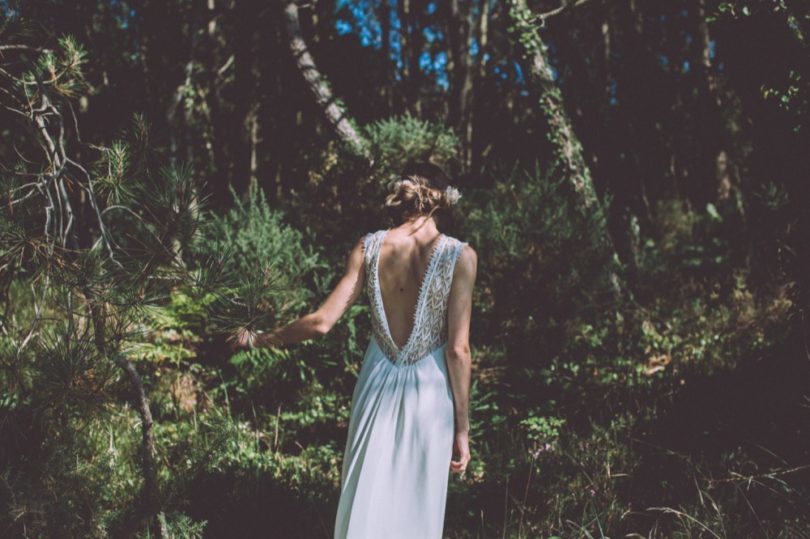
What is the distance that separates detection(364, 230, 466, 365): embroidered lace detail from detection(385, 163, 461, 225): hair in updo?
0.50 feet

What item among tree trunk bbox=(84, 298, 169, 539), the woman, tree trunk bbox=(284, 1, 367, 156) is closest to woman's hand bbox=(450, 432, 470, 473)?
the woman

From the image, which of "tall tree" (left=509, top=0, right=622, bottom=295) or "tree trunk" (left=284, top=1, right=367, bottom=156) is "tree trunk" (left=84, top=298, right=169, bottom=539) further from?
"tall tree" (left=509, top=0, right=622, bottom=295)

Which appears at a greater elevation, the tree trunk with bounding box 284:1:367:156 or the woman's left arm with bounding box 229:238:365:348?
the tree trunk with bounding box 284:1:367:156

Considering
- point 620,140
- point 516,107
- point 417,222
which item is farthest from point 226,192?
point 417,222

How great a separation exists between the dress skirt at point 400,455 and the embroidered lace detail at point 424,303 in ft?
0.19

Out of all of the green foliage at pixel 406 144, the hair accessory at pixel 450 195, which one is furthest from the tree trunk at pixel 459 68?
the hair accessory at pixel 450 195

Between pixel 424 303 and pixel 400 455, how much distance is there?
2.29 ft

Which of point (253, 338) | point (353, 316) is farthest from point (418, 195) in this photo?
point (353, 316)

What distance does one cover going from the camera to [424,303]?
2865 mm

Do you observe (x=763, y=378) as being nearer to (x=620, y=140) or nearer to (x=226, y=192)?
(x=620, y=140)

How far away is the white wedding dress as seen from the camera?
108 inches

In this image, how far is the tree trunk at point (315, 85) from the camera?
7.02 metres

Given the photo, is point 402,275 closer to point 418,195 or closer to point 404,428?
point 418,195

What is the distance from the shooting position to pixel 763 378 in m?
4.66
